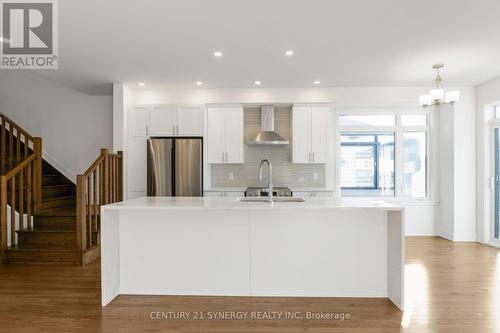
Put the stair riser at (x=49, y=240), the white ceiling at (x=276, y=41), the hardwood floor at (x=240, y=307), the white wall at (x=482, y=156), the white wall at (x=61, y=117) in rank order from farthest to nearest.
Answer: the white wall at (x=61, y=117) < the white wall at (x=482, y=156) < the stair riser at (x=49, y=240) < the white ceiling at (x=276, y=41) < the hardwood floor at (x=240, y=307)

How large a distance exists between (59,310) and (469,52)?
17.6ft

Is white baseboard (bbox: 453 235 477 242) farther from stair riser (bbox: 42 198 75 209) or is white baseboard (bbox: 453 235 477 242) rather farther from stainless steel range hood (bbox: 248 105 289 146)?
stair riser (bbox: 42 198 75 209)

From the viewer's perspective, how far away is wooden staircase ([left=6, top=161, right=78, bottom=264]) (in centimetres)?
416

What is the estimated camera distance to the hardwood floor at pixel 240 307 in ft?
7.93

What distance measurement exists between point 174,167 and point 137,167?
2.31 ft

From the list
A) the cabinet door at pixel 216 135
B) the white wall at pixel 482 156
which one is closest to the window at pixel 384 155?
the white wall at pixel 482 156

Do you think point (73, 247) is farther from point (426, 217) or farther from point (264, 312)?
point (426, 217)

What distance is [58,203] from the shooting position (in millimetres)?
5270

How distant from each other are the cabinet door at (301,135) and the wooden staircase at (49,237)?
12.4ft

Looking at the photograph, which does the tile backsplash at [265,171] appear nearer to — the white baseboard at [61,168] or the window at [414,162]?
the window at [414,162]

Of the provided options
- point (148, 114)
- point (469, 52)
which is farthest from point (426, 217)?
point (148, 114)

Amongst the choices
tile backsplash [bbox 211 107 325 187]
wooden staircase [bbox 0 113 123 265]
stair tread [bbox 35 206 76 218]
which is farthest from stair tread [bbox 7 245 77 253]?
tile backsplash [bbox 211 107 325 187]

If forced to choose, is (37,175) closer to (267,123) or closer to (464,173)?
(267,123)

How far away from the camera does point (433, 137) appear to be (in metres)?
5.93
